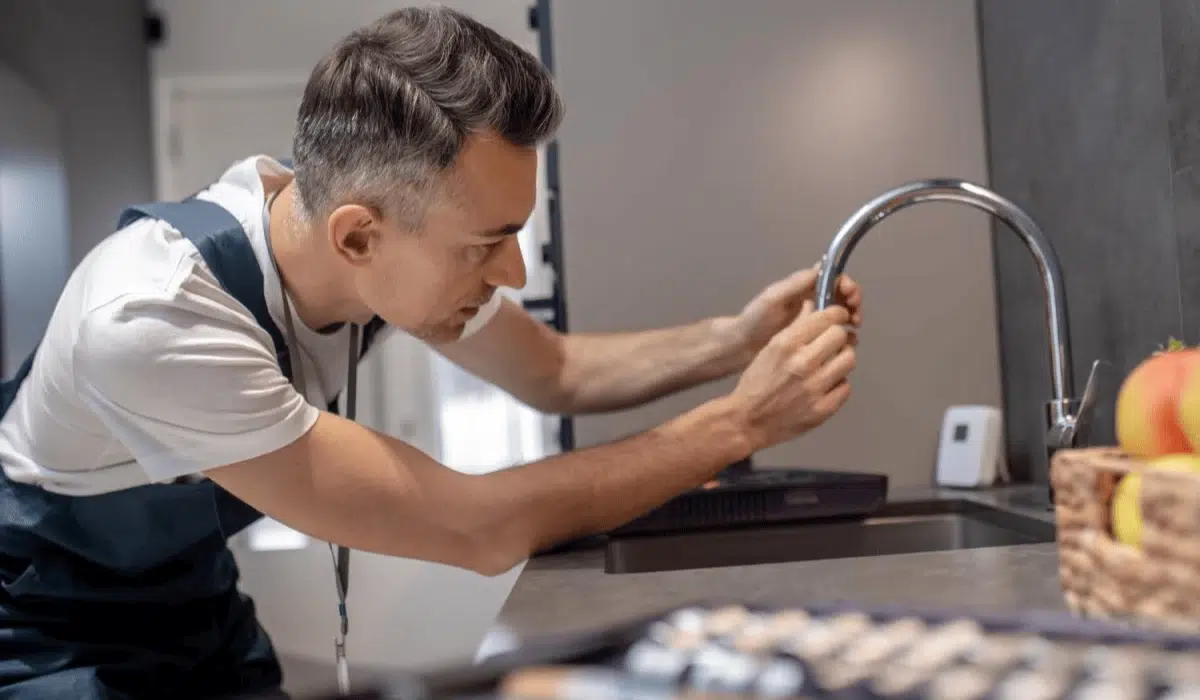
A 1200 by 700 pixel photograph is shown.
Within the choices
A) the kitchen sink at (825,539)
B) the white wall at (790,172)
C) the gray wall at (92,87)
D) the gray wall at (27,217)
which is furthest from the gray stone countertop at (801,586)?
the gray wall at (92,87)

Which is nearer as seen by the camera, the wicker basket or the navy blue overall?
the wicker basket

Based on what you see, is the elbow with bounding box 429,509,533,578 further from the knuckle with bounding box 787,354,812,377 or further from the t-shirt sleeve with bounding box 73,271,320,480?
the knuckle with bounding box 787,354,812,377

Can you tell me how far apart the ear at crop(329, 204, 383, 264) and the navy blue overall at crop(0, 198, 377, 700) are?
98 mm

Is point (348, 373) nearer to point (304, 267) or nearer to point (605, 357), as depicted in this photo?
point (304, 267)

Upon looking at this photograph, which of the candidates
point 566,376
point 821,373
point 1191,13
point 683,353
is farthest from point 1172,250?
point 566,376

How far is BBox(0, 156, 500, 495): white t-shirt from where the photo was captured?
34.1 inches

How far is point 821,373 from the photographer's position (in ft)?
3.46

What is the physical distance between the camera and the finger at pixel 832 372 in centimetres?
105

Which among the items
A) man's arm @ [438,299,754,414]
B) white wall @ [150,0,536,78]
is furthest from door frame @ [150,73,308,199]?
man's arm @ [438,299,754,414]

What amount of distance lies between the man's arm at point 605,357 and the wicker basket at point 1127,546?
0.68m

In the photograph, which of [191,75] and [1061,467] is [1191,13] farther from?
[191,75]

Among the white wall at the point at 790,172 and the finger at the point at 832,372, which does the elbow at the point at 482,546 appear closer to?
the finger at the point at 832,372

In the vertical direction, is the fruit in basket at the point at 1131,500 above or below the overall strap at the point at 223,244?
below

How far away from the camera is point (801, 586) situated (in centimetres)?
74
